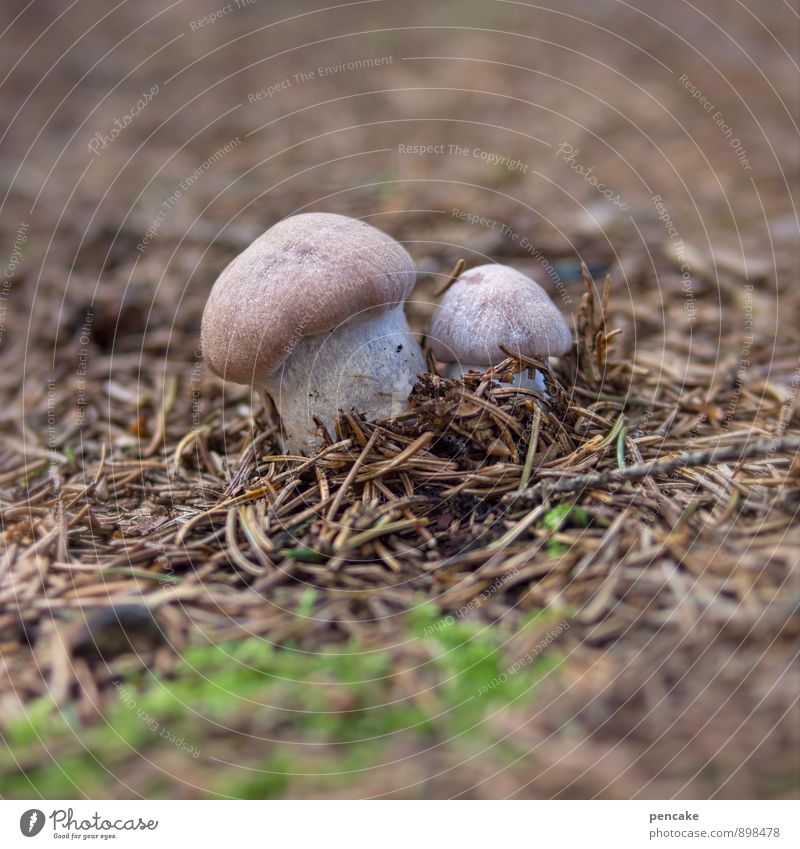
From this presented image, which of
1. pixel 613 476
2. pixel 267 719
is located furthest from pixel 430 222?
pixel 267 719

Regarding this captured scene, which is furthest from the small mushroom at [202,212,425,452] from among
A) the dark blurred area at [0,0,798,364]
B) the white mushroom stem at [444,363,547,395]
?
the dark blurred area at [0,0,798,364]

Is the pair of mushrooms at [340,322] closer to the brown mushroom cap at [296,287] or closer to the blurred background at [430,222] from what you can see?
the brown mushroom cap at [296,287]

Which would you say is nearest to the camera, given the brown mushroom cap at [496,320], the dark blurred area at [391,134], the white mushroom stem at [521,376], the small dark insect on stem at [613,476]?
the small dark insect on stem at [613,476]

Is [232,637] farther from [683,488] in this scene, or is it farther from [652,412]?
[652,412]

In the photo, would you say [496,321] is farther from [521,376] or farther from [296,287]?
[296,287]

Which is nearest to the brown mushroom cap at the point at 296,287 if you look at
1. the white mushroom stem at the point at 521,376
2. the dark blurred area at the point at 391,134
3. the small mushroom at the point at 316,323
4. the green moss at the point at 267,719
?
the small mushroom at the point at 316,323

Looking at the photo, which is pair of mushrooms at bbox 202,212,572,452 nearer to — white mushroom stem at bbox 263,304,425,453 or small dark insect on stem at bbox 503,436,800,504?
white mushroom stem at bbox 263,304,425,453

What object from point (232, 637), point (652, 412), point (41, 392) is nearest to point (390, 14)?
point (41, 392)
